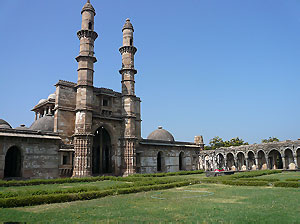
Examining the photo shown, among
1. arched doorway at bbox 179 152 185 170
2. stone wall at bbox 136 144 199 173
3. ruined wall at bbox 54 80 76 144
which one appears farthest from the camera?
arched doorway at bbox 179 152 185 170

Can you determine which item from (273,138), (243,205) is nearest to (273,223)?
(243,205)

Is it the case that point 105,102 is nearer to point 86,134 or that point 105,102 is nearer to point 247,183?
point 86,134

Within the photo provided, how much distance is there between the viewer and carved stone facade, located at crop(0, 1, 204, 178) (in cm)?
2723

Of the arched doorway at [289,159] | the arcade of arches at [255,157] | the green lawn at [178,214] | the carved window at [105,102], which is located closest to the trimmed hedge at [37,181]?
the carved window at [105,102]

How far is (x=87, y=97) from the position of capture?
31500 millimetres

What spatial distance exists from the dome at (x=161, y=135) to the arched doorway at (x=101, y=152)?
14.5 m

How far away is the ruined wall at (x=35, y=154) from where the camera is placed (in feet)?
83.9

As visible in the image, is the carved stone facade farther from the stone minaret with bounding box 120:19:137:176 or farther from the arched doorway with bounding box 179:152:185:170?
the arched doorway with bounding box 179:152:185:170

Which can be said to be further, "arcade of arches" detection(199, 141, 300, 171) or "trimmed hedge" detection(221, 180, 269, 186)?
"arcade of arches" detection(199, 141, 300, 171)

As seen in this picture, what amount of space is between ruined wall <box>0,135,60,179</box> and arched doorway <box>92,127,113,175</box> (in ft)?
24.6

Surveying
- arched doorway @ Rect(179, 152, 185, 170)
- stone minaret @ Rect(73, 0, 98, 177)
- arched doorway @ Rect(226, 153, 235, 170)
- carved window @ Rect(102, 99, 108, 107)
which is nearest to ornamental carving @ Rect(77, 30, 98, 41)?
stone minaret @ Rect(73, 0, 98, 177)

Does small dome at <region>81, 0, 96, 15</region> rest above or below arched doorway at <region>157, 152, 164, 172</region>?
above

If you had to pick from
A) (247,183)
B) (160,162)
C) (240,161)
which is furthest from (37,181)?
(240,161)

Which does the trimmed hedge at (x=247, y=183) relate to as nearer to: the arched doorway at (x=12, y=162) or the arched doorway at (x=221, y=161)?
the arched doorway at (x=12, y=162)
